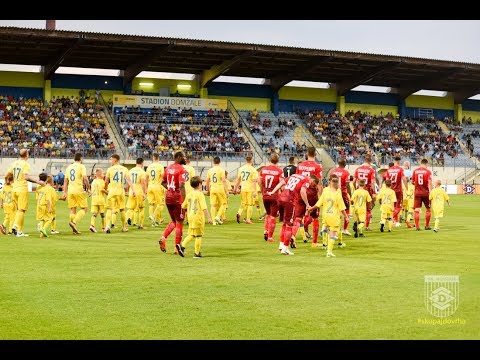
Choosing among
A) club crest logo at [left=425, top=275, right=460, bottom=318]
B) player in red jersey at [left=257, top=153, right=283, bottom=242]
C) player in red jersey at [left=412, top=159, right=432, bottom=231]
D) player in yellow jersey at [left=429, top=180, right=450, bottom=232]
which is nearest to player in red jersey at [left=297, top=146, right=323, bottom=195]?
player in red jersey at [left=257, top=153, right=283, bottom=242]

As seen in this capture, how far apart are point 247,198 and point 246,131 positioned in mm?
32695

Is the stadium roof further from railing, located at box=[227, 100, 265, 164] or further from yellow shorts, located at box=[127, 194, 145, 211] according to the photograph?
yellow shorts, located at box=[127, 194, 145, 211]

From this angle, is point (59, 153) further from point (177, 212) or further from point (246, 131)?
point (177, 212)

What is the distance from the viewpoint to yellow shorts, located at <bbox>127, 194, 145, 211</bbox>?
78.2ft

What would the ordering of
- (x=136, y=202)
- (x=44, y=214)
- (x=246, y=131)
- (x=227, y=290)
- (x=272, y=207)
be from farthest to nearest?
(x=246, y=131)
(x=136, y=202)
(x=44, y=214)
(x=272, y=207)
(x=227, y=290)

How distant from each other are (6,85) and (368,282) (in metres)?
49.4

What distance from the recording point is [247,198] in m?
26.9

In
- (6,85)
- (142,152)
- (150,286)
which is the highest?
(6,85)

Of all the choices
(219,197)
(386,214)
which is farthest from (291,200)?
(219,197)

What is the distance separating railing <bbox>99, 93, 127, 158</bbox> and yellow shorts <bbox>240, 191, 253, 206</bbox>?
24.9 metres
